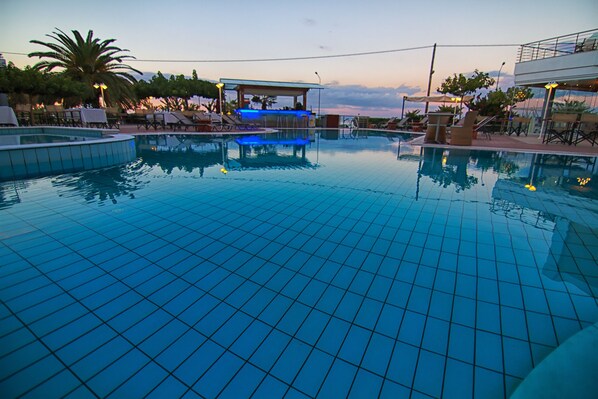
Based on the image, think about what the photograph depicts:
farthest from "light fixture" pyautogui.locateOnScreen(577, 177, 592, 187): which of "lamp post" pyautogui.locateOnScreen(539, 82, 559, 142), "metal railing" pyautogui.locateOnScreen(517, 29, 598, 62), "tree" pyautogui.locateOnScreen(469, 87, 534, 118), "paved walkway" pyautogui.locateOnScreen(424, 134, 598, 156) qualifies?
"tree" pyautogui.locateOnScreen(469, 87, 534, 118)

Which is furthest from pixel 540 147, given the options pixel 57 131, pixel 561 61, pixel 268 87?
pixel 57 131

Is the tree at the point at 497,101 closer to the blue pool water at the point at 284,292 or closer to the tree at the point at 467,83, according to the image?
the tree at the point at 467,83

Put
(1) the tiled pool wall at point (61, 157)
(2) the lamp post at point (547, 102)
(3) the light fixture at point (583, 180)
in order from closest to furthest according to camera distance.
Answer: (1) the tiled pool wall at point (61, 157), (3) the light fixture at point (583, 180), (2) the lamp post at point (547, 102)

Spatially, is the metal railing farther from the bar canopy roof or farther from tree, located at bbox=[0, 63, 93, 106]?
tree, located at bbox=[0, 63, 93, 106]

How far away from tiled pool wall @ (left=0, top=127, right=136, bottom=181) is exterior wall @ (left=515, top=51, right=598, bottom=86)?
19234 mm

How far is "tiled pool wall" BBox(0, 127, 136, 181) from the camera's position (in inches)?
228

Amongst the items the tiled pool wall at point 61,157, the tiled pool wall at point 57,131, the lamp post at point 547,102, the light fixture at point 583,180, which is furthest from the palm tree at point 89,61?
the lamp post at point 547,102

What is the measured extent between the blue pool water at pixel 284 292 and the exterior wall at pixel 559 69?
12.4m

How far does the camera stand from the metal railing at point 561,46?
508 inches

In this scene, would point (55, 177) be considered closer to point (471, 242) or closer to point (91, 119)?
point (471, 242)

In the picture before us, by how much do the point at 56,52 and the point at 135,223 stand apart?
2682cm

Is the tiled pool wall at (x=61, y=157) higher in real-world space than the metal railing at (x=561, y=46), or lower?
lower

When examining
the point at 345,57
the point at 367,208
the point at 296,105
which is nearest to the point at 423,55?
the point at 345,57

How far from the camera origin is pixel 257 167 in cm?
791
